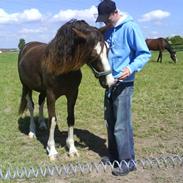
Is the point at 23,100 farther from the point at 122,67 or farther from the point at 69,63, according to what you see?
the point at 122,67

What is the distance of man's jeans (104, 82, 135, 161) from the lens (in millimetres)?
5285

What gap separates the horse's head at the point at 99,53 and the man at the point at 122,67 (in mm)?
131

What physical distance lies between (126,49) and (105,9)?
0.56 metres

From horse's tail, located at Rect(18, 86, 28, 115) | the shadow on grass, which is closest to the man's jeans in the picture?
the shadow on grass

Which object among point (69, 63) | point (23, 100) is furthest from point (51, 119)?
point (23, 100)

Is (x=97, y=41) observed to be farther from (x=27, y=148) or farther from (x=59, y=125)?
(x=59, y=125)

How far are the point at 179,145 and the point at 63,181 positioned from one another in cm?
230

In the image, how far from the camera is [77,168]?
5.52 m

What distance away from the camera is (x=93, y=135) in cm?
739

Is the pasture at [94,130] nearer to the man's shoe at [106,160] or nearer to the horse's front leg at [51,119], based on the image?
the horse's front leg at [51,119]

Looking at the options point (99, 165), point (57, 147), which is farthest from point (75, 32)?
point (57, 147)

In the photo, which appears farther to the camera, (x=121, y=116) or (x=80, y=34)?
(x=121, y=116)

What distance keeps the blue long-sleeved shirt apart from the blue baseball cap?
7.2 inches

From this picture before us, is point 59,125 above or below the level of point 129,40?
below
